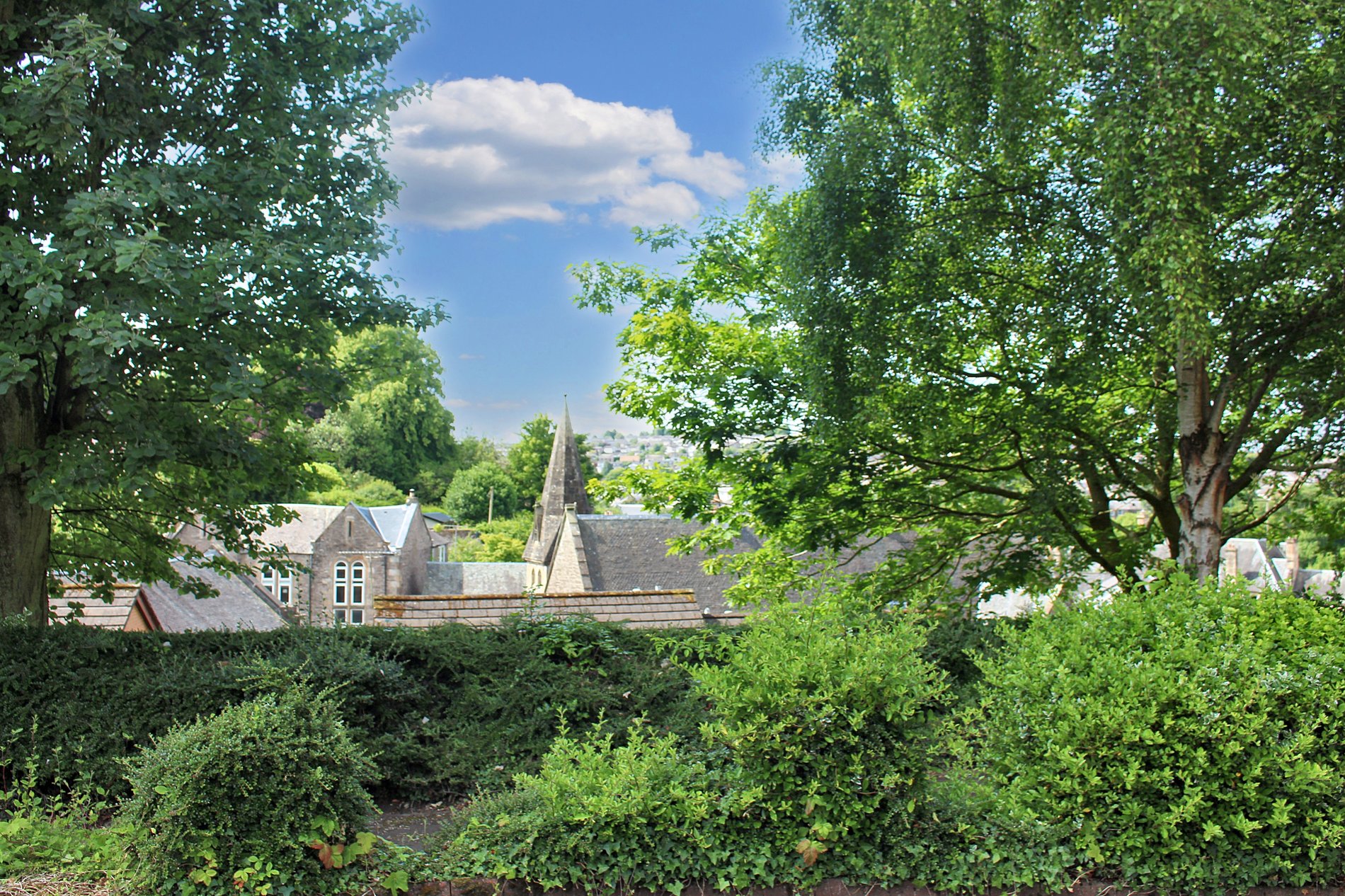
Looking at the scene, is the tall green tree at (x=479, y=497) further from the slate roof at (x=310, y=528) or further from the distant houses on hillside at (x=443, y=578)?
the slate roof at (x=310, y=528)

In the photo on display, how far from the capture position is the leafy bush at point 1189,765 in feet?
14.4

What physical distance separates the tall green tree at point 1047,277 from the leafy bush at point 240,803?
21.3ft

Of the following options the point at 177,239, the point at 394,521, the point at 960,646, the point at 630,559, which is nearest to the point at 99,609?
the point at 177,239

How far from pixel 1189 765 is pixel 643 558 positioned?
2926 centimetres

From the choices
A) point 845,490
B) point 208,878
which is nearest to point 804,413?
point 845,490

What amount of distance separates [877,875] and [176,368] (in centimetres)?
668

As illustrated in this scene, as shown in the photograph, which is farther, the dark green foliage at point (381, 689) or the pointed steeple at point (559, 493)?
the pointed steeple at point (559, 493)

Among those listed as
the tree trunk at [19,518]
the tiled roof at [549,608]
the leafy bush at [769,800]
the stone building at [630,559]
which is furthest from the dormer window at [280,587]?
the leafy bush at [769,800]

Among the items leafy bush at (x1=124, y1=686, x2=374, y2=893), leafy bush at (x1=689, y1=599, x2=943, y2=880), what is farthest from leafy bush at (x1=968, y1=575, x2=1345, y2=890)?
leafy bush at (x1=124, y1=686, x2=374, y2=893)

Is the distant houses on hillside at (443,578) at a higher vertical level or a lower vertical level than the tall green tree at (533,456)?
lower

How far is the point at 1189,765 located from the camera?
14.5 ft

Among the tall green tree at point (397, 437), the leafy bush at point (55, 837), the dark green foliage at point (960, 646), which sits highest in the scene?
the tall green tree at point (397, 437)

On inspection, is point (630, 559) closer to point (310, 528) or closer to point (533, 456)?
point (310, 528)

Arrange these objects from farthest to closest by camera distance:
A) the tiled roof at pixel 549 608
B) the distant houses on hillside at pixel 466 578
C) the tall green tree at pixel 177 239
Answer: the distant houses on hillside at pixel 466 578
the tiled roof at pixel 549 608
the tall green tree at pixel 177 239
